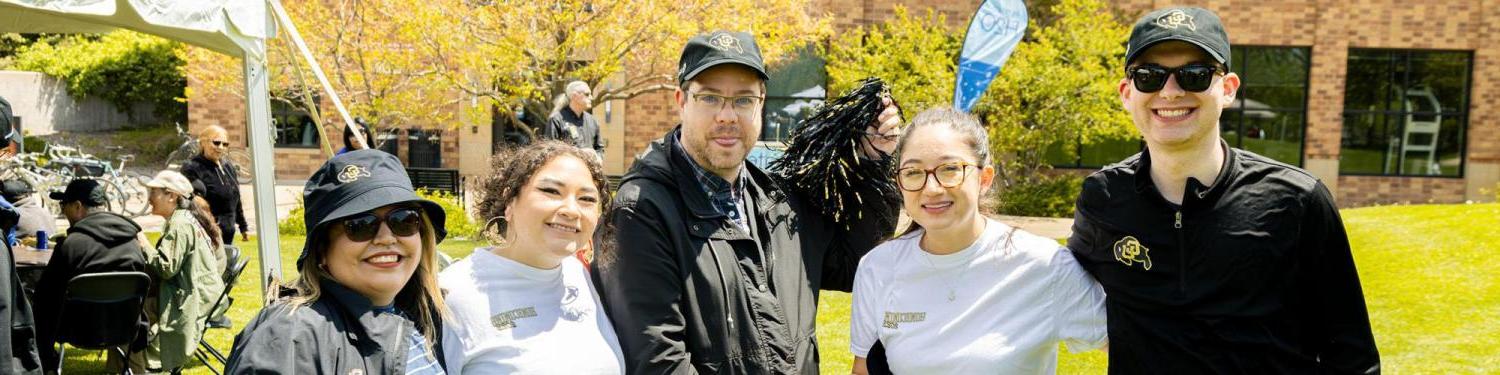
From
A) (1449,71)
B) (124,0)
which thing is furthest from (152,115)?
(1449,71)

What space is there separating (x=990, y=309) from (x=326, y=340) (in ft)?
4.77

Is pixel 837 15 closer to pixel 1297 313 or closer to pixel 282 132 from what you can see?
pixel 282 132

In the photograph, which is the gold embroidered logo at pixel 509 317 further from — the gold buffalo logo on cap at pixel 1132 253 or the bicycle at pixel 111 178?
the bicycle at pixel 111 178

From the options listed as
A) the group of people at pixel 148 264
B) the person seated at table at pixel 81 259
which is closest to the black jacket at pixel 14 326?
the group of people at pixel 148 264

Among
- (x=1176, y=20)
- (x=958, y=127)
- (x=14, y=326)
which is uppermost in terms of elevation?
(x=1176, y=20)

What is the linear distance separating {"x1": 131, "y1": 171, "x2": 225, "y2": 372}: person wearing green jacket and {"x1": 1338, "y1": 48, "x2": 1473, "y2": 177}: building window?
20829mm

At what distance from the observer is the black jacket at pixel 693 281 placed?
8.54 ft

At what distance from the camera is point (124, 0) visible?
5516 millimetres

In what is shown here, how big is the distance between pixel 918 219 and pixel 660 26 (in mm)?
10672

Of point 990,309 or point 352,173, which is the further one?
point 990,309

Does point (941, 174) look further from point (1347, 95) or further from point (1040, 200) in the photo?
point (1347, 95)

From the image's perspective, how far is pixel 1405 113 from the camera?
2156 centimetres

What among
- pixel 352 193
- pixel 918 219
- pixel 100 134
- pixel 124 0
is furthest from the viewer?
pixel 100 134

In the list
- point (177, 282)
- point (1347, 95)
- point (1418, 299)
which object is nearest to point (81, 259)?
point (177, 282)
